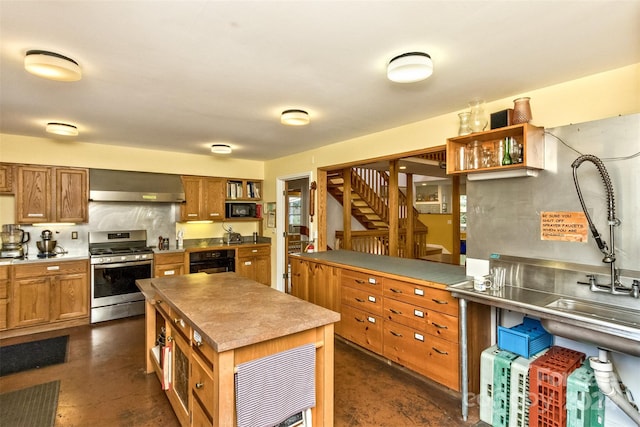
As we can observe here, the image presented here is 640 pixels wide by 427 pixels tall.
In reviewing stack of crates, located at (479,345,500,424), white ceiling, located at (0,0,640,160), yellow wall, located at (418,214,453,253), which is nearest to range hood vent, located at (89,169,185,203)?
white ceiling, located at (0,0,640,160)

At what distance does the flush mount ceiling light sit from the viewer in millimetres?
1928

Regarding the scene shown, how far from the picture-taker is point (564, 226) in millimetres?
2270

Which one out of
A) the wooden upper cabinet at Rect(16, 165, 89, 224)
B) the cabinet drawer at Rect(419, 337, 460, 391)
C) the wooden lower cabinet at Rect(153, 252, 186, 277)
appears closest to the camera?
the cabinet drawer at Rect(419, 337, 460, 391)

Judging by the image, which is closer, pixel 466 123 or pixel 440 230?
pixel 466 123

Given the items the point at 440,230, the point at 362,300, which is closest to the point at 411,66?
the point at 362,300

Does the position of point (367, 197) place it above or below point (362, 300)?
above

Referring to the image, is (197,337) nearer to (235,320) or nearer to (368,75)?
(235,320)

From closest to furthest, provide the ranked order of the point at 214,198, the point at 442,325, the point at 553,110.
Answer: the point at 553,110
the point at 442,325
the point at 214,198

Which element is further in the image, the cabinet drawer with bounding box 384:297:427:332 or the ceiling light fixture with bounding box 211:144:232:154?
the ceiling light fixture with bounding box 211:144:232:154

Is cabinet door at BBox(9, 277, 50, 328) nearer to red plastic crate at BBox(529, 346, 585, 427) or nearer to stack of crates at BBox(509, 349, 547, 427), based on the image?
stack of crates at BBox(509, 349, 547, 427)

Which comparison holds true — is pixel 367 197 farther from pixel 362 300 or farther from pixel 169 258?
pixel 169 258

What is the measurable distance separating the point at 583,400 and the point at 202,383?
7.11 ft

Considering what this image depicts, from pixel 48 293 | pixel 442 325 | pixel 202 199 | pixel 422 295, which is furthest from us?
pixel 202 199

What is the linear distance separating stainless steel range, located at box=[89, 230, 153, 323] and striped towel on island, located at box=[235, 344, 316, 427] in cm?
374
